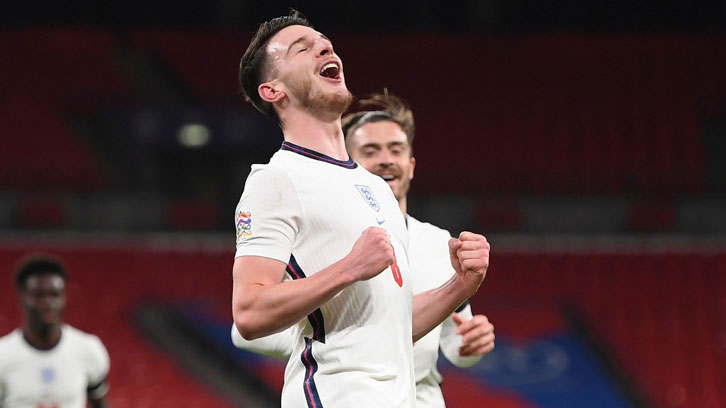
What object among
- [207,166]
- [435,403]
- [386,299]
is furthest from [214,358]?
[386,299]

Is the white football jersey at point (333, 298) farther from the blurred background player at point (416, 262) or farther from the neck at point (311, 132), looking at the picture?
the blurred background player at point (416, 262)

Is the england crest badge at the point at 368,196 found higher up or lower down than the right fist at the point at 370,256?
higher up

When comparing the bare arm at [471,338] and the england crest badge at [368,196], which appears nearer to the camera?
the england crest badge at [368,196]

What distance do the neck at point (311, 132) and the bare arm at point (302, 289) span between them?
0.42m

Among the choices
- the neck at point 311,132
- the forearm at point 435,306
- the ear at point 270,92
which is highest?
the ear at point 270,92

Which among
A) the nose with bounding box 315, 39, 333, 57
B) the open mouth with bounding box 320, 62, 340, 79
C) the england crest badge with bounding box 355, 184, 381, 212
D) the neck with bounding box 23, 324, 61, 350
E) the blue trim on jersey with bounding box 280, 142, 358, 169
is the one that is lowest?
the neck with bounding box 23, 324, 61, 350

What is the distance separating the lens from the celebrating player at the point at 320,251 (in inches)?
95.0

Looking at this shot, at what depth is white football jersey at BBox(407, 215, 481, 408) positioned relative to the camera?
3672 mm

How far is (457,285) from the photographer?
2881mm

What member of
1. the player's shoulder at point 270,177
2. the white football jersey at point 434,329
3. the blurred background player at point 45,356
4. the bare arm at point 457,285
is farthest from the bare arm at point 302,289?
the blurred background player at point 45,356

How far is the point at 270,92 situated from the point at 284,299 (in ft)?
2.14

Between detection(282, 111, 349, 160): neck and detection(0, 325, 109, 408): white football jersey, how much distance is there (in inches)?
133

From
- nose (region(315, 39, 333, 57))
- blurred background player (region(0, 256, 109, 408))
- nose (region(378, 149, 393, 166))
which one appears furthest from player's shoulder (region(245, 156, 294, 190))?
blurred background player (region(0, 256, 109, 408))

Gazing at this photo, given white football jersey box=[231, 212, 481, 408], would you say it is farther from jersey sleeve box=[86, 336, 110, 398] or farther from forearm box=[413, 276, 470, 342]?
jersey sleeve box=[86, 336, 110, 398]
